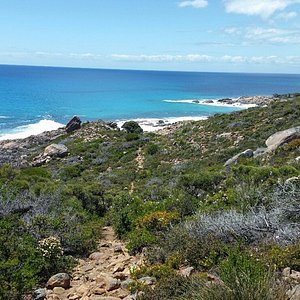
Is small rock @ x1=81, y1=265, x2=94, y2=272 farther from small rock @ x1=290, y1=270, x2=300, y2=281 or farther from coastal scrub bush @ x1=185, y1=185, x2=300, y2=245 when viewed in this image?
small rock @ x1=290, y1=270, x2=300, y2=281

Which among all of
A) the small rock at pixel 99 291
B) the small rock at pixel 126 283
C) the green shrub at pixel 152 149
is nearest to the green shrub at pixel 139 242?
the small rock at pixel 126 283

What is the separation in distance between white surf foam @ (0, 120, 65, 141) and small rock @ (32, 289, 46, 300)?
40.6 m

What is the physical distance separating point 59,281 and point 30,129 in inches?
1863

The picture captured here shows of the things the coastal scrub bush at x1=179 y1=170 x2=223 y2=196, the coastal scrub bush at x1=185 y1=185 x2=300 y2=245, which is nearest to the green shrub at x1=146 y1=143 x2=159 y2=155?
the coastal scrub bush at x1=179 y1=170 x2=223 y2=196

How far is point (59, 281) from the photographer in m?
6.43

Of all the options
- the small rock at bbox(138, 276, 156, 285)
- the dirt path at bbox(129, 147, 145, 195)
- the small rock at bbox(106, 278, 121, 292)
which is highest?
the small rock at bbox(138, 276, 156, 285)

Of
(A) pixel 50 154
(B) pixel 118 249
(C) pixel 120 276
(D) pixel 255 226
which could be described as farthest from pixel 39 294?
(A) pixel 50 154

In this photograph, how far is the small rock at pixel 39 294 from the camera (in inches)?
232

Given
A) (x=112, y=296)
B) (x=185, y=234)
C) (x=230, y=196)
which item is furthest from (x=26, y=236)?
(x=230, y=196)

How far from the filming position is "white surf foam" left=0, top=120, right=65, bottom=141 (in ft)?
149

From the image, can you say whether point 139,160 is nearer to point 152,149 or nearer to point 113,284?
point 152,149

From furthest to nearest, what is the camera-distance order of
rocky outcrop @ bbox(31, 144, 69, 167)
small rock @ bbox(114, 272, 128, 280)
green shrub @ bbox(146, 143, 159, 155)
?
1. rocky outcrop @ bbox(31, 144, 69, 167)
2. green shrub @ bbox(146, 143, 159, 155)
3. small rock @ bbox(114, 272, 128, 280)

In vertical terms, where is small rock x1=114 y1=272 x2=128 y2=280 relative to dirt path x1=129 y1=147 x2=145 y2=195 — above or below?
above

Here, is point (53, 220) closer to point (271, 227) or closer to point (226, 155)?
point (271, 227)
